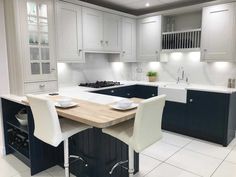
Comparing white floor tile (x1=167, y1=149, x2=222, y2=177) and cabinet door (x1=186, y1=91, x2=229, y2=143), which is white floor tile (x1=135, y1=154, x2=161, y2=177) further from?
cabinet door (x1=186, y1=91, x2=229, y2=143)

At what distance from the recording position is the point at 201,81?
398 centimetres

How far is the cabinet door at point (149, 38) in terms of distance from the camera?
164 inches

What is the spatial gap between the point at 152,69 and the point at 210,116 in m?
1.81

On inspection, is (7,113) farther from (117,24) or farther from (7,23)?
(117,24)

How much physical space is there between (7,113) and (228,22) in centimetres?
374

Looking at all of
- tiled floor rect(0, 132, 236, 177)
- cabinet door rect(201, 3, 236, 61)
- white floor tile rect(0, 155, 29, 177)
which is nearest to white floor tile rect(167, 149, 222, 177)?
tiled floor rect(0, 132, 236, 177)

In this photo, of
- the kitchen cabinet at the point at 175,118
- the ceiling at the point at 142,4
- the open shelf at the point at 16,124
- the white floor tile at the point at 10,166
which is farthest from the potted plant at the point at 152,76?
the white floor tile at the point at 10,166

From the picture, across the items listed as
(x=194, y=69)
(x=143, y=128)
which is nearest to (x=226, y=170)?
(x=143, y=128)

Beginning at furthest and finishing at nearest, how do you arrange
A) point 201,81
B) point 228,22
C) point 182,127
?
1. point 201,81
2. point 182,127
3. point 228,22

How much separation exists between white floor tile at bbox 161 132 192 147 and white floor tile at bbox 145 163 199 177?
77 cm

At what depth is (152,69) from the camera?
15.4ft

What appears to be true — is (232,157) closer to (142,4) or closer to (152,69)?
(152,69)

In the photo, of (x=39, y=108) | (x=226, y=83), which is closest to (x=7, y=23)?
(x=39, y=108)

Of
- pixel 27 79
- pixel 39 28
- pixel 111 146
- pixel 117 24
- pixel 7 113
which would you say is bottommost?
pixel 111 146
